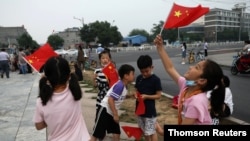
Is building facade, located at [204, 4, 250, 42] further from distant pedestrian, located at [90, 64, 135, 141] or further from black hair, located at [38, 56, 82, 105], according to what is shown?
black hair, located at [38, 56, 82, 105]

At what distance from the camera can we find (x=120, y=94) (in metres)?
4.14

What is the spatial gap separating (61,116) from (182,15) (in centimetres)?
181

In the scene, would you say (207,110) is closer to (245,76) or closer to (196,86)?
(196,86)

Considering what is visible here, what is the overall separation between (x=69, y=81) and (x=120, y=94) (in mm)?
1524

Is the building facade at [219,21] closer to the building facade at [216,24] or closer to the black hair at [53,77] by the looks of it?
the building facade at [216,24]

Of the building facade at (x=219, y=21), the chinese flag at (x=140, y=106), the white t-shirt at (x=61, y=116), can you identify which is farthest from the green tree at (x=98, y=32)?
the white t-shirt at (x=61, y=116)

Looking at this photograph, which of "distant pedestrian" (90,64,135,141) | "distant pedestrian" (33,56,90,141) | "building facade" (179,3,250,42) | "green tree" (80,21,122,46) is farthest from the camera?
"building facade" (179,3,250,42)

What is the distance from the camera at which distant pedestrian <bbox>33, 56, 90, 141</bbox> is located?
2.56m

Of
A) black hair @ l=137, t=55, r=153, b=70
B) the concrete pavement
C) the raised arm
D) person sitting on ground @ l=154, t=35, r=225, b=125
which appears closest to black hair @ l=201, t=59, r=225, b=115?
person sitting on ground @ l=154, t=35, r=225, b=125

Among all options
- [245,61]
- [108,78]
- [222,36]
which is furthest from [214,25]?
[108,78]

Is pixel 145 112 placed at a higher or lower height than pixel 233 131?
lower

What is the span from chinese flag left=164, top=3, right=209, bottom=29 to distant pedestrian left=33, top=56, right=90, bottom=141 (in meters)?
1.48

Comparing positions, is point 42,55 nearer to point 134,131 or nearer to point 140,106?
point 140,106

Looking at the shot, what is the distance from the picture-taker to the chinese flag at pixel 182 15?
3490mm
